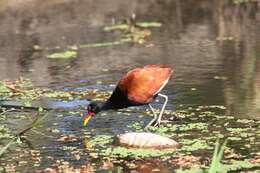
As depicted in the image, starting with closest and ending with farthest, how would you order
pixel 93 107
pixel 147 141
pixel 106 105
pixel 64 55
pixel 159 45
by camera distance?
pixel 147 141, pixel 93 107, pixel 106 105, pixel 64 55, pixel 159 45

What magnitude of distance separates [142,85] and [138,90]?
0.25 feet

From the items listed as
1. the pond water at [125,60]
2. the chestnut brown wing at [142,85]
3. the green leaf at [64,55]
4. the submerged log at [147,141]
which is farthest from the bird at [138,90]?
the green leaf at [64,55]

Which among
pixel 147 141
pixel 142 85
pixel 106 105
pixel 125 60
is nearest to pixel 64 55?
pixel 125 60

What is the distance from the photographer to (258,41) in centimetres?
1537

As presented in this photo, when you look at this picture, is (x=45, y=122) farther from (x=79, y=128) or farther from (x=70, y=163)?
(x=70, y=163)

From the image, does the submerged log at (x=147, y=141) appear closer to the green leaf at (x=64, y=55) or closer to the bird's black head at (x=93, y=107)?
the bird's black head at (x=93, y=107)

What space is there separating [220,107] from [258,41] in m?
6.08

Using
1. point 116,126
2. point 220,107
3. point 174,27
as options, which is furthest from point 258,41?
point 116,126

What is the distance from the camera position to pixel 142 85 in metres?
8.74

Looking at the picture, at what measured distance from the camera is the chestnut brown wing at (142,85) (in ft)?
28.7

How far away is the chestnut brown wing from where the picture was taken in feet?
28.7

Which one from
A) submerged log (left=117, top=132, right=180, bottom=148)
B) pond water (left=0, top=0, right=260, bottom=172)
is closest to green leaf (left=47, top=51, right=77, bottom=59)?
pond water (left=0, top=0, right=260, bottom=172)

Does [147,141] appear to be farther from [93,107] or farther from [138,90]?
[93,107]

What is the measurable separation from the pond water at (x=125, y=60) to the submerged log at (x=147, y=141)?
1.26ft
